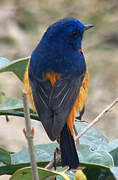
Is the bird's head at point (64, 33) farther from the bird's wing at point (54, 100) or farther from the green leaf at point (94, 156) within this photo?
the green leaf at point (94, 156)

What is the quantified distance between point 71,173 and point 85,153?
0.41 ft

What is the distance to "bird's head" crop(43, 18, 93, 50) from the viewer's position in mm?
3361

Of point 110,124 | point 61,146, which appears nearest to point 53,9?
point 110,124

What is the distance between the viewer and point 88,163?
2.12 meters

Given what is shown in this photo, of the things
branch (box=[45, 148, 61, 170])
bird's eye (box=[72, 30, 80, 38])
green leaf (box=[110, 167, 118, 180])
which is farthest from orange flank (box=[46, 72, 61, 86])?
green leaf (box=[110, 167, 118, 180])

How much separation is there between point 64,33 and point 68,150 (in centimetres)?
114

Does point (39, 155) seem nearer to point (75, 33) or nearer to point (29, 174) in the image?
point (29, 174)

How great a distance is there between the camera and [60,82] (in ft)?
10.0

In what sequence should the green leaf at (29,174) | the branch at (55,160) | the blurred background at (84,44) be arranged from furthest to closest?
the blurred background at (84,44) < the branch at (55,160) < the green leaf at (29,174)

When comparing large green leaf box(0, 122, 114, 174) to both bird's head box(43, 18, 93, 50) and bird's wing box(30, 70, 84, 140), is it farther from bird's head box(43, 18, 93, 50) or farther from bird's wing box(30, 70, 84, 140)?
bird's head box(43, 18, 93, 50)

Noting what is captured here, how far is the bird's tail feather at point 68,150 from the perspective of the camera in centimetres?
224

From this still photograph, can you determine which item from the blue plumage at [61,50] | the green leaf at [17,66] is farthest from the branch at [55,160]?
the blue plumage at [61,50]

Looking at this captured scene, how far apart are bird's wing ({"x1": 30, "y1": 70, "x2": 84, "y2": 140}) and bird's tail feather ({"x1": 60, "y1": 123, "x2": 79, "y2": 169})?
57mm

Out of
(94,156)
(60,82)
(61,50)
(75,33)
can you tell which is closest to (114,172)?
(94,156)
